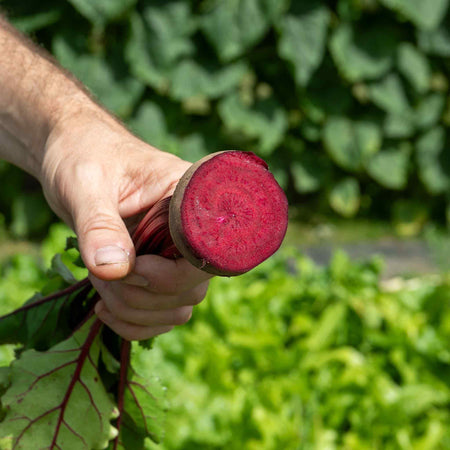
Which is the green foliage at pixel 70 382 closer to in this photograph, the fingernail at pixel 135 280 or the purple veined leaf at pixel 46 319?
the purple veined leaf at pixel 46 319

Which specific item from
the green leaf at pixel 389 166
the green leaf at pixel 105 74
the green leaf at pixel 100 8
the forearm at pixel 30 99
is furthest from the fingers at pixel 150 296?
the green leaf at pixel 389 166

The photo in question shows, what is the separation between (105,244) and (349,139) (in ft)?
13.4

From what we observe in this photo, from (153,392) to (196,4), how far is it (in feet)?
12.1

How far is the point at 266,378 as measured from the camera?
2.23 m

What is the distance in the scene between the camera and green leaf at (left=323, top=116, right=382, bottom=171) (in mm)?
4703

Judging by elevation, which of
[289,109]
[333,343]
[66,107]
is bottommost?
[289,109]

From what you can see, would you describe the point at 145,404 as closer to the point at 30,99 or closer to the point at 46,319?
the point at 46,319

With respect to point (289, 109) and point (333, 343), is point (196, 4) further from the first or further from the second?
point (333, 343)

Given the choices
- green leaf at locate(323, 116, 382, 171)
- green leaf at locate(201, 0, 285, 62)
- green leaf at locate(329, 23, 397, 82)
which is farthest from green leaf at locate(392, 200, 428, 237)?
green leaf at locate(201, 0, 285, 62)

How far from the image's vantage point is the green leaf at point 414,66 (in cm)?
459

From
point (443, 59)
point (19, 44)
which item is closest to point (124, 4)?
point (443, 59)

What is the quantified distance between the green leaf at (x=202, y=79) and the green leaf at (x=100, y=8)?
54cm

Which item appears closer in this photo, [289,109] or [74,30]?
[74,30]

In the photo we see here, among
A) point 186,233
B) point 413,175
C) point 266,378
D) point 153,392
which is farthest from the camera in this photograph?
point 413,175
